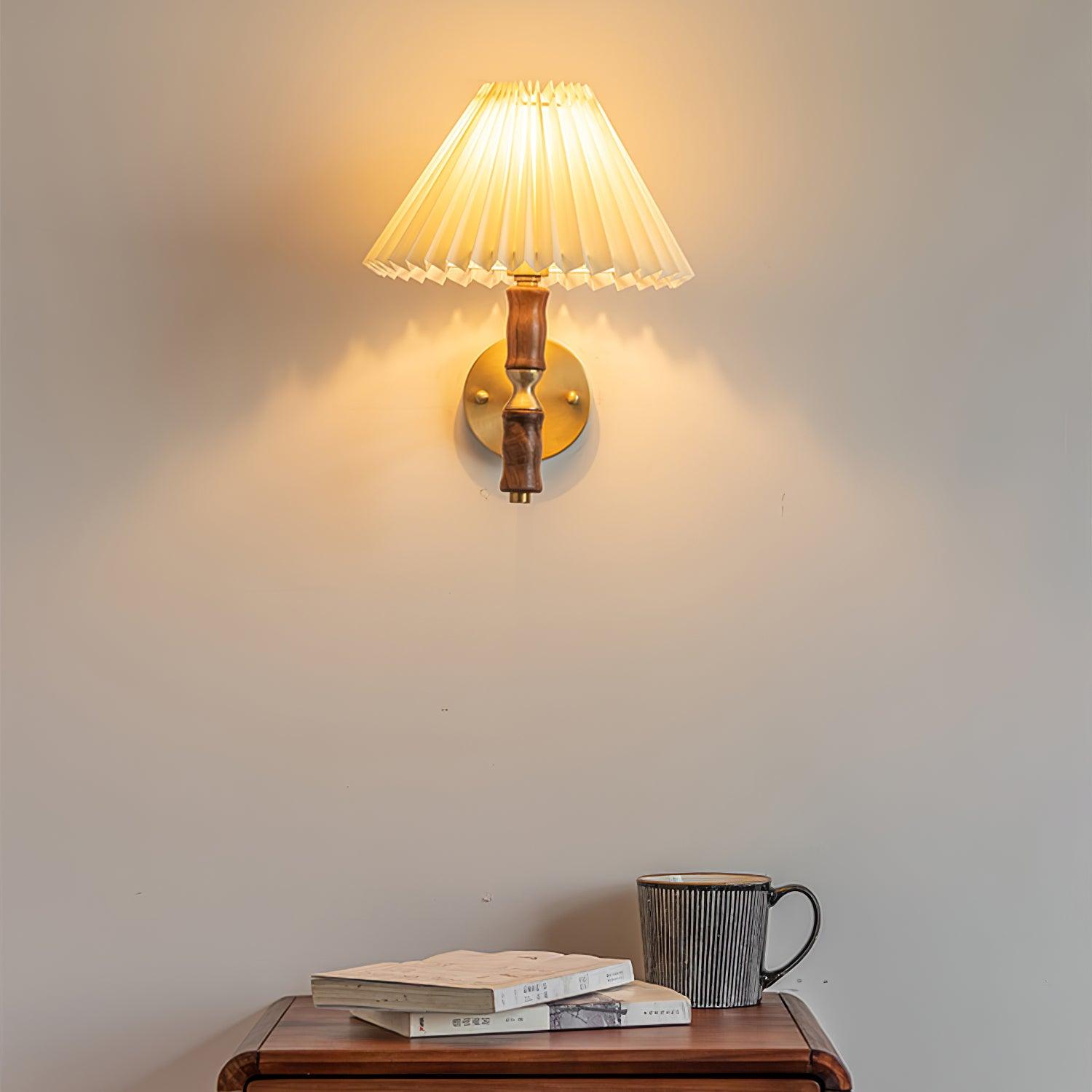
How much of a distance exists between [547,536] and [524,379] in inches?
6.3

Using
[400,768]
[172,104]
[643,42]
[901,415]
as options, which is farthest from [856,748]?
[172,104]

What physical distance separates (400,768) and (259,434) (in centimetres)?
34

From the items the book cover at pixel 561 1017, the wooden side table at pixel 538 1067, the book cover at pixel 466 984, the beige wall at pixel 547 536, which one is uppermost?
the beige wall at pixel 547 536

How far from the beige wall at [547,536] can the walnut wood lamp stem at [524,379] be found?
0.26 ft

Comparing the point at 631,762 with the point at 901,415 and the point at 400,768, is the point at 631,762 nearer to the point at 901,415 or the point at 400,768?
the point at 400,768

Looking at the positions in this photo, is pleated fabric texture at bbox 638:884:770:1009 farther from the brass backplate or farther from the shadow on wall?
the brass backplate

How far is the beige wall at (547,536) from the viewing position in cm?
116

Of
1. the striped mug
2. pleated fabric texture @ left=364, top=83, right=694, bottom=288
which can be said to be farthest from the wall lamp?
the striped mug

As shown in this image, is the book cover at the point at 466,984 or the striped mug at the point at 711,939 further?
the striped mug at the point at 711,939

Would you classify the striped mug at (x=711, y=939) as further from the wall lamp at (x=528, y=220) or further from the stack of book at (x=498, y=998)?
the wall lamp at (x=528, y=220)

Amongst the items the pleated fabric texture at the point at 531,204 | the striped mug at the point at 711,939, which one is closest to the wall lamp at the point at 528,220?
the pleated fabric texture at the point at 531,204

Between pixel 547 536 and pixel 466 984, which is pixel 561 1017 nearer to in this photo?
pixel 466 984

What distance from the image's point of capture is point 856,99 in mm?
Answer: 1205

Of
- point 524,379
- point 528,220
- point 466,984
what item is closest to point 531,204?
point 528,220
